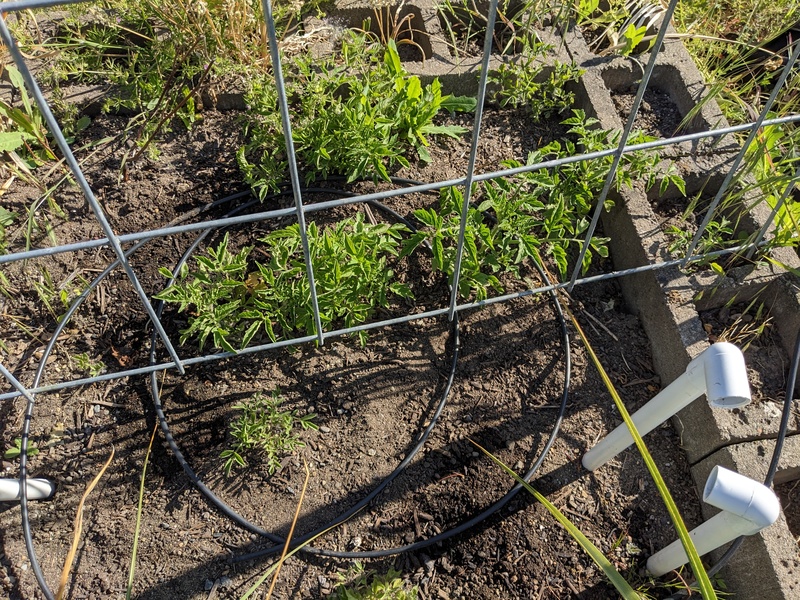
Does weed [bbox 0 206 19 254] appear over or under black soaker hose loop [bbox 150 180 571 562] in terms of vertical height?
over

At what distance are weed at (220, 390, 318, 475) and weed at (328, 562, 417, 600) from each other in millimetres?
450

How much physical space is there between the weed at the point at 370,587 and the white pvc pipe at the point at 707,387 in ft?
2.76

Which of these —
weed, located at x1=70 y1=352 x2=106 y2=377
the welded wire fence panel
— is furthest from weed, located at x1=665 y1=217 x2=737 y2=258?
weed, located at x1=70 y1=352 x2=106 y2=377

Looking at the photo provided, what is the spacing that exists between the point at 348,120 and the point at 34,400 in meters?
1.57

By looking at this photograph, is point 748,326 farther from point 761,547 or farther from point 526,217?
point 526,217

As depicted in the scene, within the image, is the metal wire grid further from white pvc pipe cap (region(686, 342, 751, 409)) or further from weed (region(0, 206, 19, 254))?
white pvc pipe cap (region(686, 342, 751, 409))

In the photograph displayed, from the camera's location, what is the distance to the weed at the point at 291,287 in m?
2.27

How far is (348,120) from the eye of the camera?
8.57 ft

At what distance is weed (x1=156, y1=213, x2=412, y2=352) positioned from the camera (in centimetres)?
227

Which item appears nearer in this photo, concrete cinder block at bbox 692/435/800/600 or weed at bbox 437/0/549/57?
concrete cinder block at bbox 692/435/800/600

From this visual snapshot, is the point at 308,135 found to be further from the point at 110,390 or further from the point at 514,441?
the point at 514,441

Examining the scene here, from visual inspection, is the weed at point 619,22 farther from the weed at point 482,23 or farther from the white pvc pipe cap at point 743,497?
the white pvc pipe cap at point 743,497

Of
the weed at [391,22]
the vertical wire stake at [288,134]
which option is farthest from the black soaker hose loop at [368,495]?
the weed at [391,22]

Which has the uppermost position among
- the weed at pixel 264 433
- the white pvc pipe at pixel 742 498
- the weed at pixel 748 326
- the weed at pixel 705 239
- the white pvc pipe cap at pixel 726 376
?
the white pvc pipe cap at pixel 726 376
